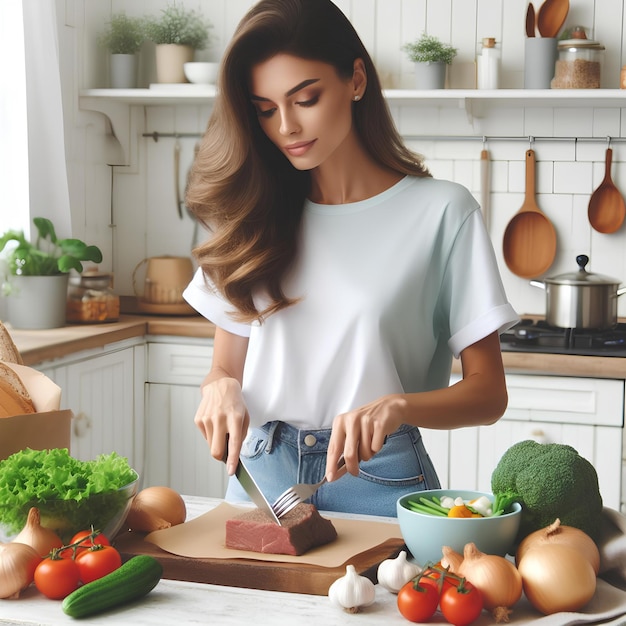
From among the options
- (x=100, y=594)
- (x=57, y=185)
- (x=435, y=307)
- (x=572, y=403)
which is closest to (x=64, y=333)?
(x=57, y=185)

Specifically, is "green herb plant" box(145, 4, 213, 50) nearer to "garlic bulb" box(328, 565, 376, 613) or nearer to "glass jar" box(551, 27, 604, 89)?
"glass jar" box(551, 27, 604, 89)

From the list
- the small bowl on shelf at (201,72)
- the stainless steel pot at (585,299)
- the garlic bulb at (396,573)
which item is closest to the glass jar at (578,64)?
the stainless steel pot at (585,299)

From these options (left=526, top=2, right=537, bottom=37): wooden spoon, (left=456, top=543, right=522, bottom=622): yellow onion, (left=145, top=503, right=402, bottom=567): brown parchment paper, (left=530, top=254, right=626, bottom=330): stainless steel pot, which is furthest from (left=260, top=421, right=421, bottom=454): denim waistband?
(left=526, top=2, right=537, bottom=37): wooden spoon

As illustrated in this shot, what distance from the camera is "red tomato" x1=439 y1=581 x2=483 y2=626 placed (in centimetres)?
98

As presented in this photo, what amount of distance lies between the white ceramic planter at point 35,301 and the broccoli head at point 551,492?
2.19m

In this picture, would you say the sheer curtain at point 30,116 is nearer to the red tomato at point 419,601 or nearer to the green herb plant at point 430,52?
the green herb plant at point 430,52

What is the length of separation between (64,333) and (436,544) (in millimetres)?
2113

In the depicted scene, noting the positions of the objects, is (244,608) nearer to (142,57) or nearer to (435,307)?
(435,307)

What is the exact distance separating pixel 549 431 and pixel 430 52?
134 cm

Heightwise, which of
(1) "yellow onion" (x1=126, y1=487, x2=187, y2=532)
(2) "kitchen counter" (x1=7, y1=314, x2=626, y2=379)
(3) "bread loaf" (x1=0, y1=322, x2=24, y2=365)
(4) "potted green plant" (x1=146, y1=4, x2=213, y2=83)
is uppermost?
(4) "potted green plant" (x1=146, y1=4, x2=213, y2=83)

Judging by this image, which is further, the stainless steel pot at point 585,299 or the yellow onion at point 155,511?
the stainless steel pot at point 585,299

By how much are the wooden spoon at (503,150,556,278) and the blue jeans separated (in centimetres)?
198

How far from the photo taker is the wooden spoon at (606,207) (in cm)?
332

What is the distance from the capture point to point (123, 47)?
3.58m
